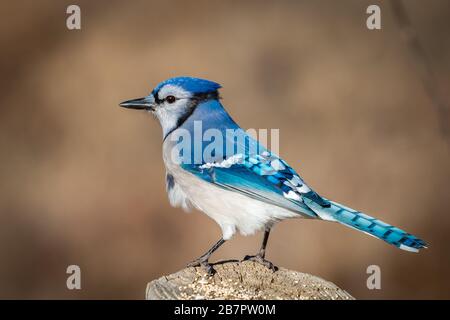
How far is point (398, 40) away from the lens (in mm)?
6590

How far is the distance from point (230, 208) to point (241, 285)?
483 millimetres

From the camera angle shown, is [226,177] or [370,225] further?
[226,177]

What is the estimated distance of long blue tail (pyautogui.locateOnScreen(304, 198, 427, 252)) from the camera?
3086 millimetres

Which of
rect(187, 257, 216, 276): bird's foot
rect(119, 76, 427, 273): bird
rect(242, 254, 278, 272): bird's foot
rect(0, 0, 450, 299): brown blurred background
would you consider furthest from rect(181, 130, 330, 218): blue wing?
rect(0, 0, 450, 299): brown blurred background

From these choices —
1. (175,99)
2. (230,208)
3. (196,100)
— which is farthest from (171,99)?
(230,208)

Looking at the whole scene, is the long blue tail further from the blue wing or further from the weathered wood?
the weathered wood

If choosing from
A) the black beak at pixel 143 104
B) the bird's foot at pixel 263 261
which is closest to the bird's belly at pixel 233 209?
the bird's foot at pixel 263 261

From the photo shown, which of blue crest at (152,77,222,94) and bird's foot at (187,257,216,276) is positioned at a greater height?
blue crest at (152,77,222,94)

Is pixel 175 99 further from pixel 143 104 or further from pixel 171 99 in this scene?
pixel 143 104

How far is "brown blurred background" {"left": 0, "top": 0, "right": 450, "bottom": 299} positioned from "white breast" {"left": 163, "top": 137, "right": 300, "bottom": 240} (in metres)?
2.06

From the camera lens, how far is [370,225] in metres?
3.23

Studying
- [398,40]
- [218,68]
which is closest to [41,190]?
[218,68]

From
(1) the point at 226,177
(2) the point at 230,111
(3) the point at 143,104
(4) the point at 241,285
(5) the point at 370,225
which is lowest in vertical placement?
(4) the point at 241,285

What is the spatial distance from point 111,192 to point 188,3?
1936 millimetres
